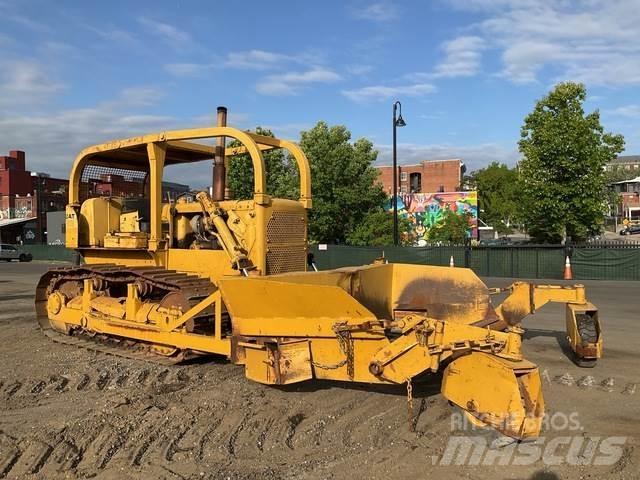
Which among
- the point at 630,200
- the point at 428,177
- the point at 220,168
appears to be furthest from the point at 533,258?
the point at 630,200

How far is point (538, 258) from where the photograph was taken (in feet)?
68.1

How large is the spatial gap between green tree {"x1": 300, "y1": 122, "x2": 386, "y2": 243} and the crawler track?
19.8 m

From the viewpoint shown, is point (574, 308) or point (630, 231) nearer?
point (574, 308)

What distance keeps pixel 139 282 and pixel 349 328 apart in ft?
12.0

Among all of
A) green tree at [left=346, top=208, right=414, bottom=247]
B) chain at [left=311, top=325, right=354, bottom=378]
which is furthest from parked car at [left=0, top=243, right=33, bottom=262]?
chain at [left=311, top=325, right=354, bottom=378]

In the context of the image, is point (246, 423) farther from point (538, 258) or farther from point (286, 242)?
point (538, 258)

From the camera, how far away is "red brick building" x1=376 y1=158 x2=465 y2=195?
61.8m

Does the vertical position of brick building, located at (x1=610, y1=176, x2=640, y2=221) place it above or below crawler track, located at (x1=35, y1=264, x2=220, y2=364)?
above

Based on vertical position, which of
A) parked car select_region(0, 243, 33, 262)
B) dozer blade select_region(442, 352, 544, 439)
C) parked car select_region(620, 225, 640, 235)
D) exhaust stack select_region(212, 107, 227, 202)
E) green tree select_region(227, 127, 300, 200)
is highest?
green tree select_region(227, 127, 300, 200)

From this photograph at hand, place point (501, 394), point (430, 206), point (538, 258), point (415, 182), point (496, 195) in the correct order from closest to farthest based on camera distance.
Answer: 1. point (501, 394)
2. point (538, 258)
3. point (430, 206)
4. point (496, 195)
5. point (415, 182)

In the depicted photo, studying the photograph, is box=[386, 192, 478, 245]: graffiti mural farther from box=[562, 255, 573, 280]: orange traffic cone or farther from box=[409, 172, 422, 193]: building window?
box=[562, 255, 573, 280]: orange traffic cone

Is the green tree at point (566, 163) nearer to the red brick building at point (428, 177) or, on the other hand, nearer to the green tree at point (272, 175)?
the green tree at point (272, 175)

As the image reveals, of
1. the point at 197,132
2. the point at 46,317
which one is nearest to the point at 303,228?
the point at 197,132

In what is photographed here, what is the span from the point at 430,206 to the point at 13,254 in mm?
31901
